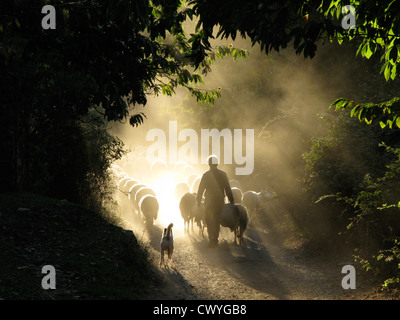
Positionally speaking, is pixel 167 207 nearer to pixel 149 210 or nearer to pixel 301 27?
pixel 149 210

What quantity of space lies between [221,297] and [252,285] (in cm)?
103

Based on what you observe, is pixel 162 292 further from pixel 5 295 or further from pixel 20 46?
pixel 20 46

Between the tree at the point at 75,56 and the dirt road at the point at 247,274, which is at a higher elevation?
the tree at the point at 75,56

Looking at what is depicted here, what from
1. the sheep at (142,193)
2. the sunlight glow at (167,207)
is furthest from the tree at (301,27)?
the sheep at (142,193)

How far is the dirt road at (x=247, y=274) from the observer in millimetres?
6910

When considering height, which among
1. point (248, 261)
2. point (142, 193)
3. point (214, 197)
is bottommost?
point (248, 261)

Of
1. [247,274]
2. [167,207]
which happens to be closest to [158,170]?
[167,207]

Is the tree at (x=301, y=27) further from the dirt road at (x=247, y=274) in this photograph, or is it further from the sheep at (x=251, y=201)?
the sheep at (x=251, y=201)

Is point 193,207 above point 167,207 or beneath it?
beneath

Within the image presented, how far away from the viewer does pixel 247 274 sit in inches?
324

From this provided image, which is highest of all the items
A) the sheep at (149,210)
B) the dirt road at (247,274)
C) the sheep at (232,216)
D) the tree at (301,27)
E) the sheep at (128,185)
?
the sheep at (128,185)

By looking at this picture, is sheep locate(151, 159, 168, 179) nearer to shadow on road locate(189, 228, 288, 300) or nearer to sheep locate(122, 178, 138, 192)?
sheep locate(122, 178, 138, 192)

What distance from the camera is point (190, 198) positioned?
1320cm

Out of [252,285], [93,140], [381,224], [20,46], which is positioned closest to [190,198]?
[93,140]
